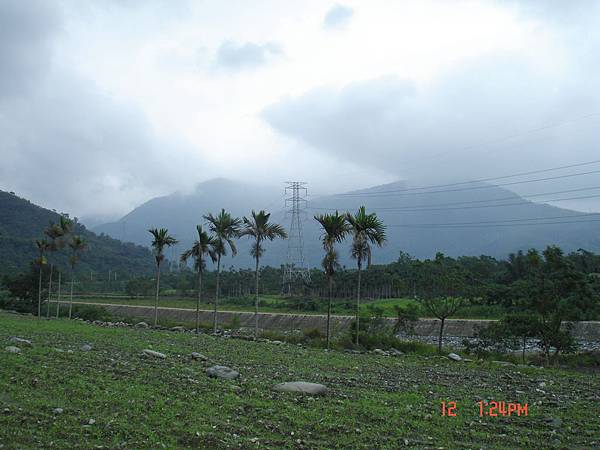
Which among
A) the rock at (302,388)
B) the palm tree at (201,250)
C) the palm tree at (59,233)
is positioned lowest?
the rock at (302,388)

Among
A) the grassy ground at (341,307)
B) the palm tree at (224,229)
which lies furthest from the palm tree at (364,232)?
the grassy ground at (341,307)

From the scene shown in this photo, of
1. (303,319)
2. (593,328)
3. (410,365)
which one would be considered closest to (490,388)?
(410,365)

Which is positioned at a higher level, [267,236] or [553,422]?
[267,236]

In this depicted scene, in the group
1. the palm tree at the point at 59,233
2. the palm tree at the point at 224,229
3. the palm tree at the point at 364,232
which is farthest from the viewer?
the palm tree at the point at 59,233

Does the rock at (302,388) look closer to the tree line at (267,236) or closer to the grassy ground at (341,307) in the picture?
the tree line at (267,236)

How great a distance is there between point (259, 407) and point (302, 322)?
214 feet

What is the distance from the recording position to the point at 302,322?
7769 centimetres

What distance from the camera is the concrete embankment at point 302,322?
188 ft

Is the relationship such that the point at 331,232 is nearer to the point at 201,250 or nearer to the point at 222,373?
the point at 201,250

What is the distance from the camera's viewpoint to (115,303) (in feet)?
344

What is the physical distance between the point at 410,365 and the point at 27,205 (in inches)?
7865

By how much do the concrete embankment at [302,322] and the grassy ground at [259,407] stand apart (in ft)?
102

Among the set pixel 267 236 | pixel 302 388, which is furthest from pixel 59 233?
pixel 302 388

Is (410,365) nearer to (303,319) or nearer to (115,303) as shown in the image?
(303,319)
